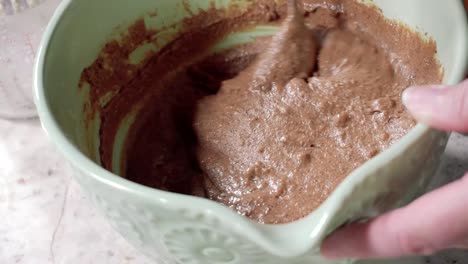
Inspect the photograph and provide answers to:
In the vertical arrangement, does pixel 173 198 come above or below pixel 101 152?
above

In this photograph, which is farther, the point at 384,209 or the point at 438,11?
the point at 438,11

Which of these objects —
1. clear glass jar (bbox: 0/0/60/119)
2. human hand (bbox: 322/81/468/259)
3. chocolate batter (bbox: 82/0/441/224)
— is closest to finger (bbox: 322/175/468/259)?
human hand (bbox: 322/81/468/259)

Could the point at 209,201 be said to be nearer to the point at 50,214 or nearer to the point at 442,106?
the point at 442,106

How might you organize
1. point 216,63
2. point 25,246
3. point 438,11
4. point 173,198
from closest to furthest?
point 173,198
point 438,11
point 25,246
point 216,63

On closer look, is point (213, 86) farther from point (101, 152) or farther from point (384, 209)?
point (384, 209)

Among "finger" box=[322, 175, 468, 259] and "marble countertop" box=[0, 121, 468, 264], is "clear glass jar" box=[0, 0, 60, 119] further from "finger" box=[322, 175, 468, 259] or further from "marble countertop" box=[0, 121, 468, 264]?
"finger" box=[322, 175, 468, 259]

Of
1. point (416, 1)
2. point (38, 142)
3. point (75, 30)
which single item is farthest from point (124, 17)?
point (416, 1)

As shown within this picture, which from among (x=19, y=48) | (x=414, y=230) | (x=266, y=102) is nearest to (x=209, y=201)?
(x=414, y=230)
